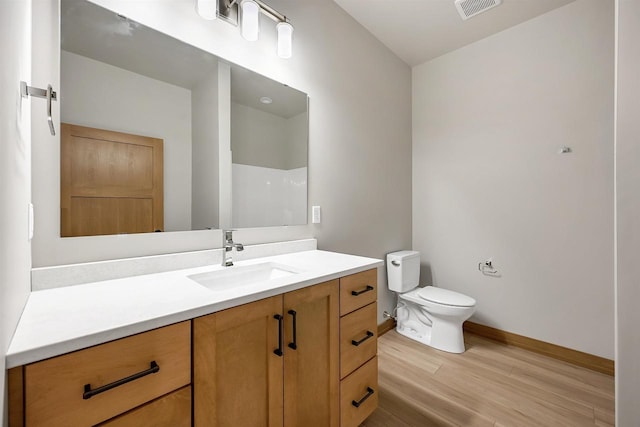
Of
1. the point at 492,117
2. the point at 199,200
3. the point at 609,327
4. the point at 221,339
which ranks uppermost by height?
the point at 492,117

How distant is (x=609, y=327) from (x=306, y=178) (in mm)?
2344

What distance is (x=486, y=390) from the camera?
67.0 inches

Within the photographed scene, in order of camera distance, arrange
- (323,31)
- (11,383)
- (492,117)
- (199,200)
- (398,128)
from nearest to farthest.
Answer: (11,383), (199,200), (323,31), (492,117), (398,128)

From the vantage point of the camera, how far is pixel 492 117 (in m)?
2.39

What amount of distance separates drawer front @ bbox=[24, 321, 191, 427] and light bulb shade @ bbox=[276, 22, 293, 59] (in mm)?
1512

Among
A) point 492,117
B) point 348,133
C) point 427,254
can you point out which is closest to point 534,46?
point 492,117

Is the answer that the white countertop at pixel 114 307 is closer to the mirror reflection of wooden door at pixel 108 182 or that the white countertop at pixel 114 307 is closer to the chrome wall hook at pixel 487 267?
the mirror reflection of wooden door at pixel 108 182

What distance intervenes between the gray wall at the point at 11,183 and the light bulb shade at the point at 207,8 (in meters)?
0.73

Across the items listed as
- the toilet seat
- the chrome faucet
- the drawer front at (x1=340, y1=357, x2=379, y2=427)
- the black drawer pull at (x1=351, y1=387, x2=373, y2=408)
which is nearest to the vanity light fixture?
the chrome faucet

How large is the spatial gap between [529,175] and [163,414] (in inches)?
107

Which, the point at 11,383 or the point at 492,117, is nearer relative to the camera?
the point at 11,383

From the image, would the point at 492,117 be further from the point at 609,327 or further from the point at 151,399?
the point at 151,399

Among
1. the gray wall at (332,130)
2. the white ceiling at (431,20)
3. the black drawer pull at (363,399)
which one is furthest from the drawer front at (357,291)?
the white ceiling at (431,20)

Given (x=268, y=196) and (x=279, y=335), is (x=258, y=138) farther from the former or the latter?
(x=279, y=335)
